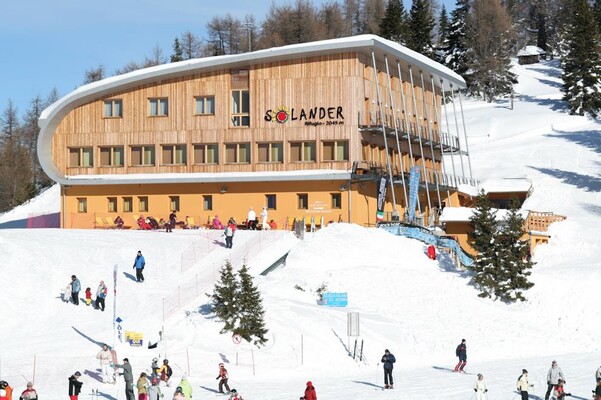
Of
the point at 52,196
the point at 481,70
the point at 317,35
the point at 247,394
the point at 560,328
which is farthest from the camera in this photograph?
the point at 317,35

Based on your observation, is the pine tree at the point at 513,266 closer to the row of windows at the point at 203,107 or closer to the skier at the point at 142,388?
the row of windows at the point at 203,107

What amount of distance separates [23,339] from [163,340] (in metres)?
4.21

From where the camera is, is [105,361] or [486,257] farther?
[486,257]

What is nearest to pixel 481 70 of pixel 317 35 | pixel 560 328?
pixel 317 35

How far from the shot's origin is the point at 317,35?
122688 millimetres

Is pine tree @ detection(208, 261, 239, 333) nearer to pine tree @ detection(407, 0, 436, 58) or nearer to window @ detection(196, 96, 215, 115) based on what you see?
window @ detection(196, 96, 215, 115)

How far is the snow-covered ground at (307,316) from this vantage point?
29875 millimetres

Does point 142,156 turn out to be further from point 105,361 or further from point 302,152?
point 105,361

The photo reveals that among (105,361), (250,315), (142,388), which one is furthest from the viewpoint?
(250,315)

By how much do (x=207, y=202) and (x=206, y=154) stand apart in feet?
7.82

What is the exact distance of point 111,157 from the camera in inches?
2151

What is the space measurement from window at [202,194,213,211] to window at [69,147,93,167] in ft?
21.6

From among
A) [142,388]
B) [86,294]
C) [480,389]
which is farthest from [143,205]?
[480,389]

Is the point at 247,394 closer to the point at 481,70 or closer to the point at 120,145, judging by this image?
the point at 120,145
